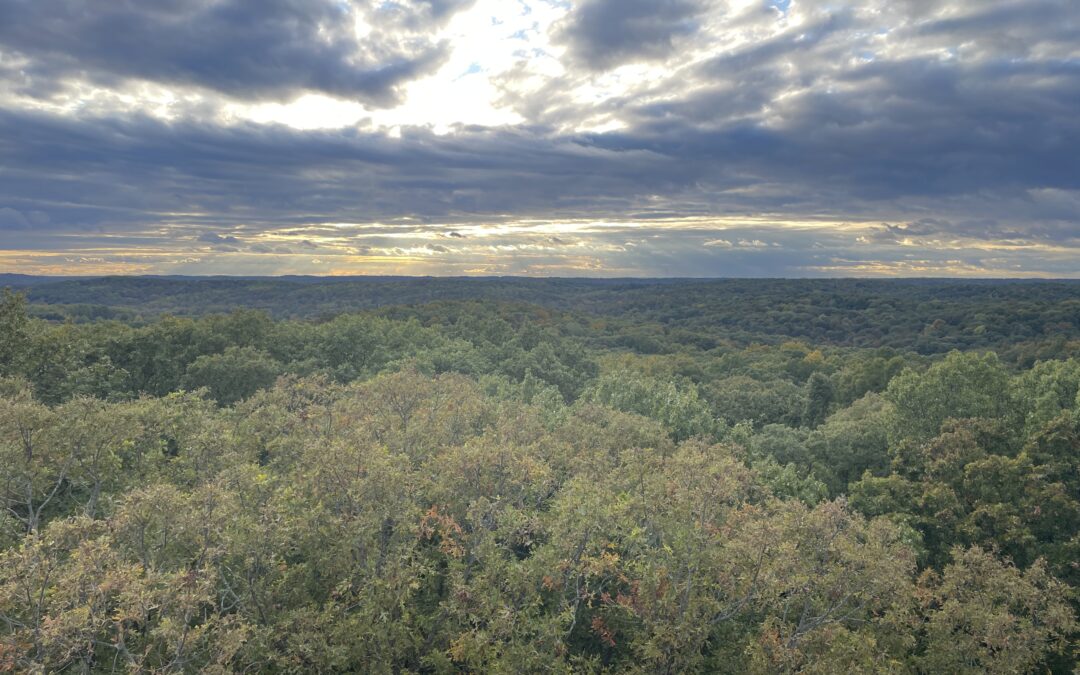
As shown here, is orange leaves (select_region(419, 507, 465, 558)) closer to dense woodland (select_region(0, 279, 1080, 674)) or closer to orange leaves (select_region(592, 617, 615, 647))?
dense woodland (select_region(0, 279, 1080, 674))

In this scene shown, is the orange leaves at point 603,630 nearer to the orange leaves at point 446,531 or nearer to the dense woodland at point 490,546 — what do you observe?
the dense woodland at point 490,546

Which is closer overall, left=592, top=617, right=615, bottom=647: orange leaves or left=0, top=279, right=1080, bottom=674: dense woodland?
left=0, top=279, right=1080, bottom=674: dense woodland

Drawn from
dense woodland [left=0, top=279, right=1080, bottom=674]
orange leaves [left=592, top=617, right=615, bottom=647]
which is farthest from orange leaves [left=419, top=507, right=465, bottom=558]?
orange leaves [left=592, top=617, right=615, bottom=647]

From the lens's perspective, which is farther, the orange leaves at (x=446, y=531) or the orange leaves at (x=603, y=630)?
the orange leaves at (x=603, y=630)

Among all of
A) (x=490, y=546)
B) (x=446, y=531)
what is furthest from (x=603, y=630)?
(x=446, y=531)

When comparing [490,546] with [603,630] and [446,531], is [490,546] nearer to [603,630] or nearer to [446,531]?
[446,531]

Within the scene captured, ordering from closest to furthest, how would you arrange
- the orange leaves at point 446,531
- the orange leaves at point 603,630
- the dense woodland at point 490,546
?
1. the dense woodland at point 490,546
2. the orange leaves at point 446,531
3. the orange leaves at point 603,630

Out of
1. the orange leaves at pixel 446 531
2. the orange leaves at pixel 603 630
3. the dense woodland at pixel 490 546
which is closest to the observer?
the dense woodland at pixel 490 546

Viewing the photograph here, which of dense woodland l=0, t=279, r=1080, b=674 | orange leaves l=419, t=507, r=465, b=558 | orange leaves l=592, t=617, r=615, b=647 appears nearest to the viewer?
dense woodland l=0, t=279, r=1080, b=674

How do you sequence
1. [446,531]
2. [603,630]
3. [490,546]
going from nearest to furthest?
[490,546] → [446,531] → [603,630]

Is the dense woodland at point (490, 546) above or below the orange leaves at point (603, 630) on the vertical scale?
above

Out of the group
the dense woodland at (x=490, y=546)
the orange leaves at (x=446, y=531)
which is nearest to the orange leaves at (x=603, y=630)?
the dense woodland at (x=490, y=546)

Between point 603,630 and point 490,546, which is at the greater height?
point 490,546
